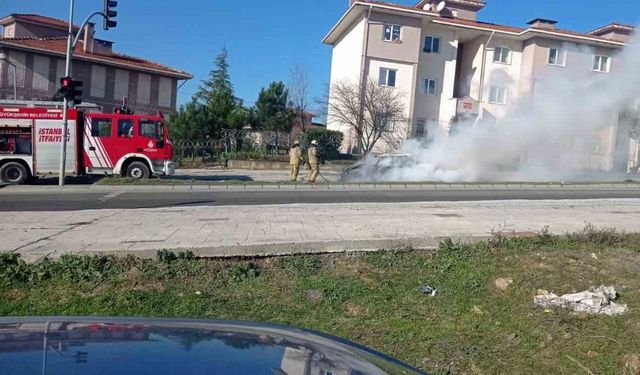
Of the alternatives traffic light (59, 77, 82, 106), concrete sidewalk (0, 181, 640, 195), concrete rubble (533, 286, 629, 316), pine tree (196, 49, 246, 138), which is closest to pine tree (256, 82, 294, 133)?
pine tree (196, 49, 246, 138)

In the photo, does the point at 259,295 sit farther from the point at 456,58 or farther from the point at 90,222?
the point at 456,58

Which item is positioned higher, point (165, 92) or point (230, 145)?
point (165, 92)

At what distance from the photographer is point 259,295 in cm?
573

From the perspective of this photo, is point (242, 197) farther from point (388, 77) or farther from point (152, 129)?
point (388, 77)

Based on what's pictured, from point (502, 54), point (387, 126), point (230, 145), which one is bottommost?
point (230, 145)

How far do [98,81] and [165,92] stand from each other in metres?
6.26

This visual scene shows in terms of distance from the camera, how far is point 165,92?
50.6 metres

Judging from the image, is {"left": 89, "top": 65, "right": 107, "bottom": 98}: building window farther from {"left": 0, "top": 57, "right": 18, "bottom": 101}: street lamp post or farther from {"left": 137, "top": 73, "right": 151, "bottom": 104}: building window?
{"left": 0, "top": 57, "right": 18, "bottom": 101}: street lamp post

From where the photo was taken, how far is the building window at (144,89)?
48.5 meters

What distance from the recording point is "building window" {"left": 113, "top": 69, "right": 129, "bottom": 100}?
154 feet

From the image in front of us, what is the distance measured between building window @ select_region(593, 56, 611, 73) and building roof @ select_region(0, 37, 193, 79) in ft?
114

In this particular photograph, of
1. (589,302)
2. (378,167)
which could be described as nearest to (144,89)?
(378,167)

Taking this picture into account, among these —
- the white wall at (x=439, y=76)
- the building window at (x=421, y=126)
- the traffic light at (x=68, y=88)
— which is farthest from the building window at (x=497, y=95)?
the traffic light at (x=68, y=88)

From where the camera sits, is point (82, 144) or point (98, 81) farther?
point (98, 81)
